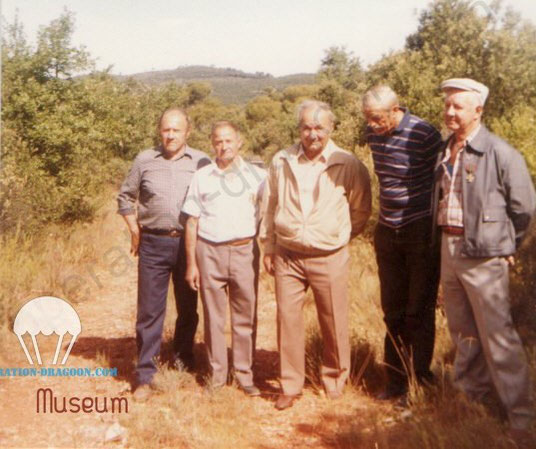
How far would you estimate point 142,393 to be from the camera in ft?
13.1

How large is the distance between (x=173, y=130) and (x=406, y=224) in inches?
67.4

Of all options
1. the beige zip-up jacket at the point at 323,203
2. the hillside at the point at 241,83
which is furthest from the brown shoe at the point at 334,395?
the hillside at the point at 241,83

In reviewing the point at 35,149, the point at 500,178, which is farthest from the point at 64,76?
the point at 500,178

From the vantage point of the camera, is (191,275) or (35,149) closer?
(191,275)

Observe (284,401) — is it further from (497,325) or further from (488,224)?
(488,224)

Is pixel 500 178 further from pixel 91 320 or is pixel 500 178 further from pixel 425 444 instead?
pixel 91 320

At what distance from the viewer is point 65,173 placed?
8.98m

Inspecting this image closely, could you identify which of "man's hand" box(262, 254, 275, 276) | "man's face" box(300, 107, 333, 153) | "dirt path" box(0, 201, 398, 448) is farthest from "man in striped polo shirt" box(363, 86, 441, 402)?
"man's hand" box(262, 254, 275, 276)

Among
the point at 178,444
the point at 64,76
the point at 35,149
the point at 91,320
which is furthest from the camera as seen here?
the point at 64,76

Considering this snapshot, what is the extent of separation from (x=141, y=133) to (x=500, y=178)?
1486cm

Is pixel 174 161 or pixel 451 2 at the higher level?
pixel 451 2

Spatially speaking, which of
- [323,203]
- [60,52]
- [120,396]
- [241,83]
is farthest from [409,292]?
[241,83]

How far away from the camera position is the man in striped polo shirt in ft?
11.3

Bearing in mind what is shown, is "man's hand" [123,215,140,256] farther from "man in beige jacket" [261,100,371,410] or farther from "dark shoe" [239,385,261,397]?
"dark shoe" [239,385,261,397]
